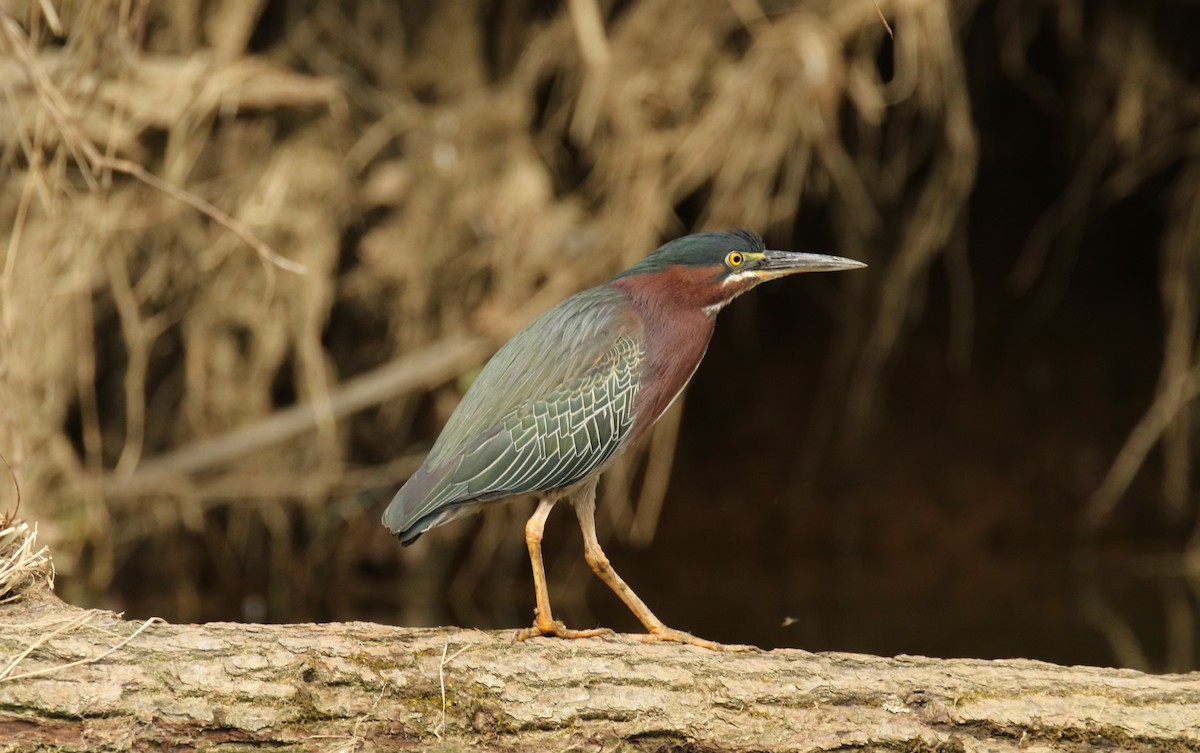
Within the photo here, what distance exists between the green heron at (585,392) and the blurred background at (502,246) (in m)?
2.09

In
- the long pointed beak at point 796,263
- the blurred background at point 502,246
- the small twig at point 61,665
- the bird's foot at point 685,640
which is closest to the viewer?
the small twig at point 61,665

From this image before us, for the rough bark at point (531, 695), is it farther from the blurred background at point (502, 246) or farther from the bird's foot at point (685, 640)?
the blurred background at point (502, 246)

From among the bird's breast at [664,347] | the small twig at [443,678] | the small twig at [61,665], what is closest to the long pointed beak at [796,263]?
the bird's breast at [664,347]

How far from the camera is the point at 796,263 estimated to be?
144 inches

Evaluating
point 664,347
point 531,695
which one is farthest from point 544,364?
point 531,695

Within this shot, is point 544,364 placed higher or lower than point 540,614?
higher

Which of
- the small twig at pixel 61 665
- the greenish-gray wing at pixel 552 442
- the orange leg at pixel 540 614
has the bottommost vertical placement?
the small twig at pixel 61 665

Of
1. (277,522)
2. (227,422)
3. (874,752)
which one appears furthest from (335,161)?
(874,752)

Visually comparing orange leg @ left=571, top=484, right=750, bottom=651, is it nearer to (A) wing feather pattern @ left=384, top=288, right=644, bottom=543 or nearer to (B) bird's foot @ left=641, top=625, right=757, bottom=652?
(B) bird's foot @ left=641, top=625, right=757, bottom=652

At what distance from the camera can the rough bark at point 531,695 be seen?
2.65m

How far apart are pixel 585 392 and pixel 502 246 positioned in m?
2.96

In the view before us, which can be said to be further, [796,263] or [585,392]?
[796,263]

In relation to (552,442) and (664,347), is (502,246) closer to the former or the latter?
(664,347)

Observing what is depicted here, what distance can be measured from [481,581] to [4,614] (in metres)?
4.87
